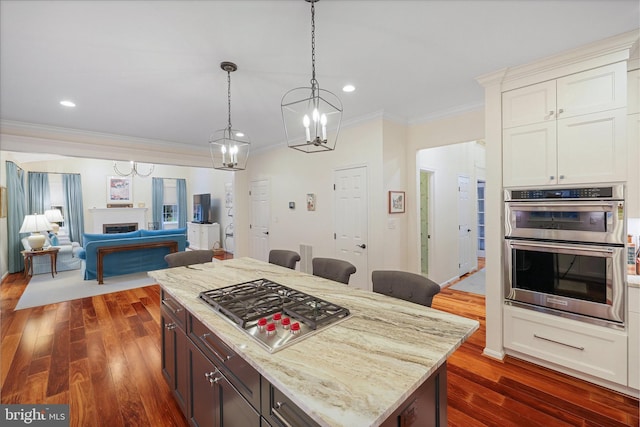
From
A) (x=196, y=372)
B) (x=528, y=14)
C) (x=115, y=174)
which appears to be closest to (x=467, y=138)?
(x=528, y=14)

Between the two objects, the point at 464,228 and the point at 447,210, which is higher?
the point at 447,210

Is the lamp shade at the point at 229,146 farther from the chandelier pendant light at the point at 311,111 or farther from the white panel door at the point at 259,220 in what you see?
the white panel door at the point at 259,220

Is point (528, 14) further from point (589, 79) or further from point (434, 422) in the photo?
point (434, 422)

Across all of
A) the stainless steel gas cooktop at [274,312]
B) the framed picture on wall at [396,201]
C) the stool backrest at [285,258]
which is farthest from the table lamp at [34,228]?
the framed picture on wall at [396,201]

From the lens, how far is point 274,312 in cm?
146

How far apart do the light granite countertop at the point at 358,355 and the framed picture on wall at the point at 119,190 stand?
8.88 meters

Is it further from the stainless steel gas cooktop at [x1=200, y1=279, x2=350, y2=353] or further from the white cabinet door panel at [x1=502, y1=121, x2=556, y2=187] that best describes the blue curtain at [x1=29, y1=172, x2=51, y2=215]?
the white cabinet door panel at [x1=502, y1=121, x2=556, y2=187]

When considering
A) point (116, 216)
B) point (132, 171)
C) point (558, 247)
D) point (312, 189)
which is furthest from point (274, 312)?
point (116, 216)

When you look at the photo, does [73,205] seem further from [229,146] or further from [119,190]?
[229,146]

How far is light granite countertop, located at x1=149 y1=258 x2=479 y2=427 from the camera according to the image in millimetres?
837

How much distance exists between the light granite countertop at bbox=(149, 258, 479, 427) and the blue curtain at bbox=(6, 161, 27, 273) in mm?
6949

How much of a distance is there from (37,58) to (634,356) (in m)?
5.16

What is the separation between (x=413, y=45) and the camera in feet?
6.98

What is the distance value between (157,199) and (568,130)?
34.1 feet
